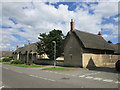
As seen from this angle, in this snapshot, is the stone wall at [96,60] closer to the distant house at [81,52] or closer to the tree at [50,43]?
the distant house at [81,52]

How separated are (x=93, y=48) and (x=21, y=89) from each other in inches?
794

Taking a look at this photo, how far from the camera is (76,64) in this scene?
79.7 ft

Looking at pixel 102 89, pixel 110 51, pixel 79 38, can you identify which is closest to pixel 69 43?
pixel 79 38

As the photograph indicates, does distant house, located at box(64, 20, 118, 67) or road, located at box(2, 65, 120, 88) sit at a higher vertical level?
distant house, located at box(64, 20, 118, 67)

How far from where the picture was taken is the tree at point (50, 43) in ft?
102

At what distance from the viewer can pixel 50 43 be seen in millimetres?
31359

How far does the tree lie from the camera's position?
31109 mm

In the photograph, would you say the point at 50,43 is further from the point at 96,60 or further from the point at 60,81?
the point at 60,81

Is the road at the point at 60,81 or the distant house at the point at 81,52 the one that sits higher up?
the distant house at the point at 81,52

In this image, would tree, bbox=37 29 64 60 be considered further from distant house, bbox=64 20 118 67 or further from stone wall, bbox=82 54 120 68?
stone wall, bbox=82 54 120 68

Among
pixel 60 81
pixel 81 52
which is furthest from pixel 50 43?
pixel 60 81

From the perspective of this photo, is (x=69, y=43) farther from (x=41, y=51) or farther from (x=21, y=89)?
(x=21, y=89)

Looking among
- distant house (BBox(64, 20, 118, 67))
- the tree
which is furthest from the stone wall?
the tree

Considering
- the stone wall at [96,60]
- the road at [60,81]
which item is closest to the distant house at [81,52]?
the stone wall at [96,60]
